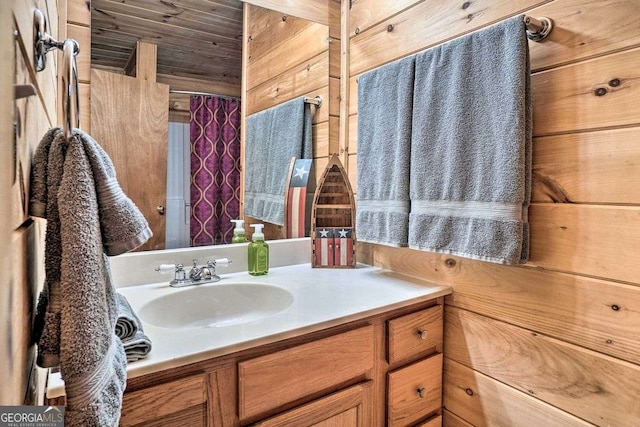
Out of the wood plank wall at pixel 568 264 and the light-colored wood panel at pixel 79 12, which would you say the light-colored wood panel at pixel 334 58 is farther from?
the light-colored wood panel at pixel 79 12

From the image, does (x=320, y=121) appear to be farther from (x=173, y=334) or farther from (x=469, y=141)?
(x=173, y=334)

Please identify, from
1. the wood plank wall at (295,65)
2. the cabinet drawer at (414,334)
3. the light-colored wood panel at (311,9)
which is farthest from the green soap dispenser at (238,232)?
the light-colored wood panel at (311,9)

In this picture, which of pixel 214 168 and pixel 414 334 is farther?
pixel 214 168

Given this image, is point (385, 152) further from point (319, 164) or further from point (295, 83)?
point (295, 83)

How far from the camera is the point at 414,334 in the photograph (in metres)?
1.16

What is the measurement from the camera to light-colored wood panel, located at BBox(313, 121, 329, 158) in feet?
5.44

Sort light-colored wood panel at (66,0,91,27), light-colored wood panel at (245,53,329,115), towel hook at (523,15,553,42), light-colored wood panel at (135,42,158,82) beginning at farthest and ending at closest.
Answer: light-colored wood panel at (245,53,329,115) → light-colored wood panel at (135,42,158,82) → light-colored wood panel at (66,0,91,27) → towel hook at (523,15,553,42)

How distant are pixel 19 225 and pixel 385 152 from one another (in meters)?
1.11

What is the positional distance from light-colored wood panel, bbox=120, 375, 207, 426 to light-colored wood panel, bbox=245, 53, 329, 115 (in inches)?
41.5

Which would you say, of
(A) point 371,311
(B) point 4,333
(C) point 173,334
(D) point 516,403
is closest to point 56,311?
(B) point 4,333

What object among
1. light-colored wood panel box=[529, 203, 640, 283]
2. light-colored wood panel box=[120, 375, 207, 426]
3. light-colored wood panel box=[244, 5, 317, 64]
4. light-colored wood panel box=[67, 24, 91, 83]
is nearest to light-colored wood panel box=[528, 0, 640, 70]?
light-colored wood panel box=[529, 203, 640, 283]

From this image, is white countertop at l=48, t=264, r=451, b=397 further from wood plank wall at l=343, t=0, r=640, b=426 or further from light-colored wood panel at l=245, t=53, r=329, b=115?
light-colored wood panel at l=245, t=53, r=329, b=115

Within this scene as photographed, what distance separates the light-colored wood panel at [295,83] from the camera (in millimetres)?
1507

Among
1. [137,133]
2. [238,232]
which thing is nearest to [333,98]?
[238,232]
